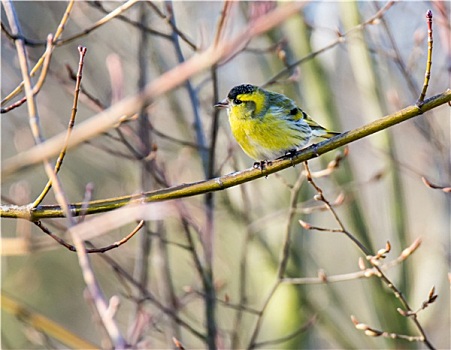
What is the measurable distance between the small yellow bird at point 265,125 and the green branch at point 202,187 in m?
1.16

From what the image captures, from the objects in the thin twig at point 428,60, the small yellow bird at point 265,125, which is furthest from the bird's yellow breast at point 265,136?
the thin twig at point 428,60

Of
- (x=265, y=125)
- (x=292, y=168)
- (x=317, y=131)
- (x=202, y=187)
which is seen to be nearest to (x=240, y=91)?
(x=265, y=125)

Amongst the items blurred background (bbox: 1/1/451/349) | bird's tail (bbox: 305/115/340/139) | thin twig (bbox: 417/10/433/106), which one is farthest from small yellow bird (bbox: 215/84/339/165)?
thin twig (bbox: 417/10/433/106)

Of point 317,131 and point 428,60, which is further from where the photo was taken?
point 317,131

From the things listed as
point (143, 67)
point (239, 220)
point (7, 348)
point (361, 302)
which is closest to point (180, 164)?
point (239, 220)

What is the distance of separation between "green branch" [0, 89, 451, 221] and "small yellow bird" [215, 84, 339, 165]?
1.16m

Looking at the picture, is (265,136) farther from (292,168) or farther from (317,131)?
(292,168)

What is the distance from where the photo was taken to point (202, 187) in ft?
8.55

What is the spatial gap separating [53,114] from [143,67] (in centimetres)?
163

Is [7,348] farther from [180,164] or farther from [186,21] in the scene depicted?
[186,21]

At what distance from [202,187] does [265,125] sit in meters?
1.56

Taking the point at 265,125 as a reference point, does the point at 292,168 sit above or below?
below

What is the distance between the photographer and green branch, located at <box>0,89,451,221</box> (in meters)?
2.46

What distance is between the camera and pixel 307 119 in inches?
175
